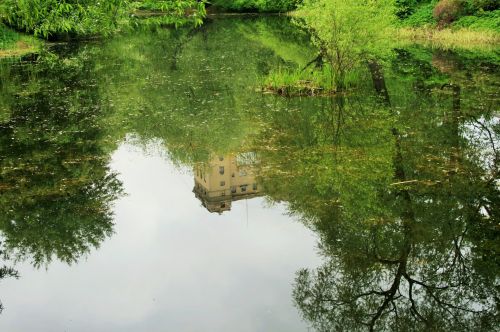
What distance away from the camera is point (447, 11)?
46.4m

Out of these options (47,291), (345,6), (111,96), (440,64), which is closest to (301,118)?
(345,6)

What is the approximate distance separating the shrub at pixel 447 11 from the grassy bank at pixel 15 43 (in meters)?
33.3

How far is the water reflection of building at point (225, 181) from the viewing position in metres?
12.9

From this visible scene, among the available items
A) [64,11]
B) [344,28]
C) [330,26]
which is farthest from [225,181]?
[344,28]

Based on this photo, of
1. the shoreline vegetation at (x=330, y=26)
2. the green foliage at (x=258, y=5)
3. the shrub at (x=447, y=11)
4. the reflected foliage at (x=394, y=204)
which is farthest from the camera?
the green foliage at (x=258, y=5)

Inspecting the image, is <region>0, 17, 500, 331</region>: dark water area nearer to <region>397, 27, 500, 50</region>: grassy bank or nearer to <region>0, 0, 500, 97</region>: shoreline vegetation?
<region>0, 0, 500, 97</region>: shoreline vegetation

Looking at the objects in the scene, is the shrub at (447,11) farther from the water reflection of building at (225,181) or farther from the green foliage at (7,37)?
the water reflection of building at (225,181)

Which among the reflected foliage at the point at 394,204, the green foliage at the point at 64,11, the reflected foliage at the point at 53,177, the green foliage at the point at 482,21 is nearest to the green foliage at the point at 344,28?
the reflected foliage at the point at 394,204

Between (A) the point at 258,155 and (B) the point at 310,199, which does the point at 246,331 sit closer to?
(B) the point at 310,199

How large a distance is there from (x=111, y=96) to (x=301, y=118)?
9.93 metres

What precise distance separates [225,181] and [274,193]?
49.2 inches

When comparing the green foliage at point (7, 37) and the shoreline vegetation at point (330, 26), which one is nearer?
the shoreline vegetation at point (330, 26)

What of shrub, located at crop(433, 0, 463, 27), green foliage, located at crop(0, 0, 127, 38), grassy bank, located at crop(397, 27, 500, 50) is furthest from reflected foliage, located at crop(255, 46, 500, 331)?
shrub, located at crop(433, 0, 463, 27)

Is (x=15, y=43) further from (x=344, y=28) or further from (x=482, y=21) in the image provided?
(x=482, y=21)
